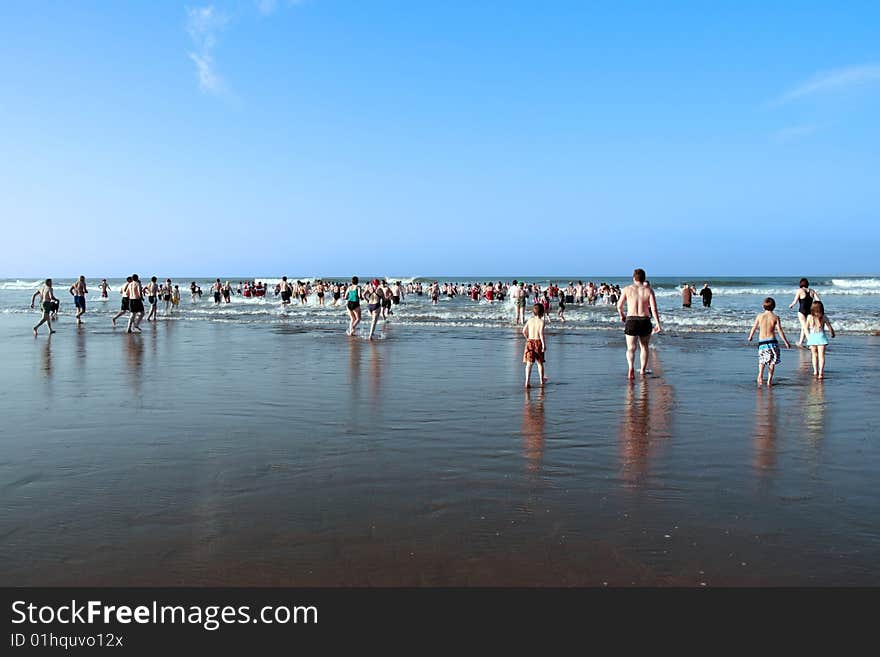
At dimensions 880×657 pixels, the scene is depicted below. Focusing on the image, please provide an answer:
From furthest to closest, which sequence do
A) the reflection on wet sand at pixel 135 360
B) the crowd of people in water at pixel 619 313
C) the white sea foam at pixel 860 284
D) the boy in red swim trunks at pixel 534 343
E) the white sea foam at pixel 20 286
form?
the white sea foam at pixel 20 286
the white sea foam at pixel 860 284
the crowd of people in water at pixel 619 313
the reflection on wet sand at pixel 135 360
the boy in red swim trunks at pixel 534 343

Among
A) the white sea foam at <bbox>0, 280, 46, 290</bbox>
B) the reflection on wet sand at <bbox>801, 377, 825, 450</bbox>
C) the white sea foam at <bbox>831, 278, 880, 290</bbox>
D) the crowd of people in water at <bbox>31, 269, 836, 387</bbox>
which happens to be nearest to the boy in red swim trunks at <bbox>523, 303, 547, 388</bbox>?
the crowd of people in water at <bbox>31, 269, 836, 387</bbox>

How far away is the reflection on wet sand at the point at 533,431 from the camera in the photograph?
6660 millimetres

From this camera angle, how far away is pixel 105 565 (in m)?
4.13

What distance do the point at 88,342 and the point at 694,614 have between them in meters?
19.5

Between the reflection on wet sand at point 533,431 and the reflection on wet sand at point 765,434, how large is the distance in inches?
77.7

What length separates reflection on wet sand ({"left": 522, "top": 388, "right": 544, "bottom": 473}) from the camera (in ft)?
21.9

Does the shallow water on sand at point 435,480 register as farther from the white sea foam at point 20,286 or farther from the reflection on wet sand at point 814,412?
the white sea foam at point 20,286

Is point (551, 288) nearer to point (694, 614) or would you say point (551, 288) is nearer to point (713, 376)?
point (713, 376)

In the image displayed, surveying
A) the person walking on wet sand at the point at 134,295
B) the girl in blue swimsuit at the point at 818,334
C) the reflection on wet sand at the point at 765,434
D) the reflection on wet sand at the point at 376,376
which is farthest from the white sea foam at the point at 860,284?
the reflection on wet sand at the point at 765,434

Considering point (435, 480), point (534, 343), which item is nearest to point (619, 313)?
point (534, 343)

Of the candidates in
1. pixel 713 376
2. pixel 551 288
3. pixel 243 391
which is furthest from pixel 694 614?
pixel 551 288

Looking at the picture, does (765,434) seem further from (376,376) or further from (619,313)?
(619,313)

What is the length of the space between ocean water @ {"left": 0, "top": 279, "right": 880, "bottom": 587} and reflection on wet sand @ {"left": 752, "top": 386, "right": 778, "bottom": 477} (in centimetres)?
5

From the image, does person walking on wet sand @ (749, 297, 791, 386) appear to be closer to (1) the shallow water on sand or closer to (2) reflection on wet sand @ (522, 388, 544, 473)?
(1) the shallow water on sand
